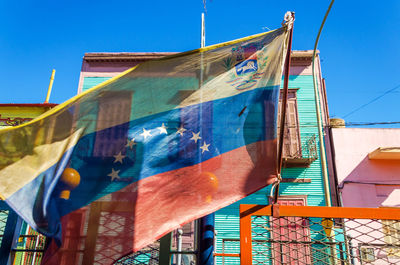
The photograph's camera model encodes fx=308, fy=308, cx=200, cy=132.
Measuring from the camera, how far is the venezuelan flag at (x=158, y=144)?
125 inches

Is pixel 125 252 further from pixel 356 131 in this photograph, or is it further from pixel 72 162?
pixel 356 131

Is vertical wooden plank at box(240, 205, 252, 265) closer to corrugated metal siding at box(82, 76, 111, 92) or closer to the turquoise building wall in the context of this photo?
the turquoise building wall

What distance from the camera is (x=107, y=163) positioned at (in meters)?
3.40

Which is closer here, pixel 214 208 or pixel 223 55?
pixel 214 208

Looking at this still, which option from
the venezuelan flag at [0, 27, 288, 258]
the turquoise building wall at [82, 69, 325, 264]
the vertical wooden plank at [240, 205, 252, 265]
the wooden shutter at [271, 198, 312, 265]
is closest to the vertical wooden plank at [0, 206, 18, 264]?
the venezuelan flag at [0, 27, 288, 258]

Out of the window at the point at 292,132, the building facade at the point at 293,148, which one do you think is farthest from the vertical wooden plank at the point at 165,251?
the window at the point at 292,132

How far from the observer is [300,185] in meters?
13.2

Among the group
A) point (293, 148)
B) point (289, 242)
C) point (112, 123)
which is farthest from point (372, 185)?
point (112, 123)

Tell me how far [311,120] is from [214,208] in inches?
481

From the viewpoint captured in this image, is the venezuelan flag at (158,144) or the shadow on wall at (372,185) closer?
the venezuelan flag at (158,144)

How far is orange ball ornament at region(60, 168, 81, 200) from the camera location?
319 cm

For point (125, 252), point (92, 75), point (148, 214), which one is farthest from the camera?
point (92, 75)

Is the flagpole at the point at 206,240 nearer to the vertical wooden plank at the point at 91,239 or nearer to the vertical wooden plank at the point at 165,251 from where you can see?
the vertical wooden plank at the point at 165,251

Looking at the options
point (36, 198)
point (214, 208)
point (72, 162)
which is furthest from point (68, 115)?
point (214, 208)
